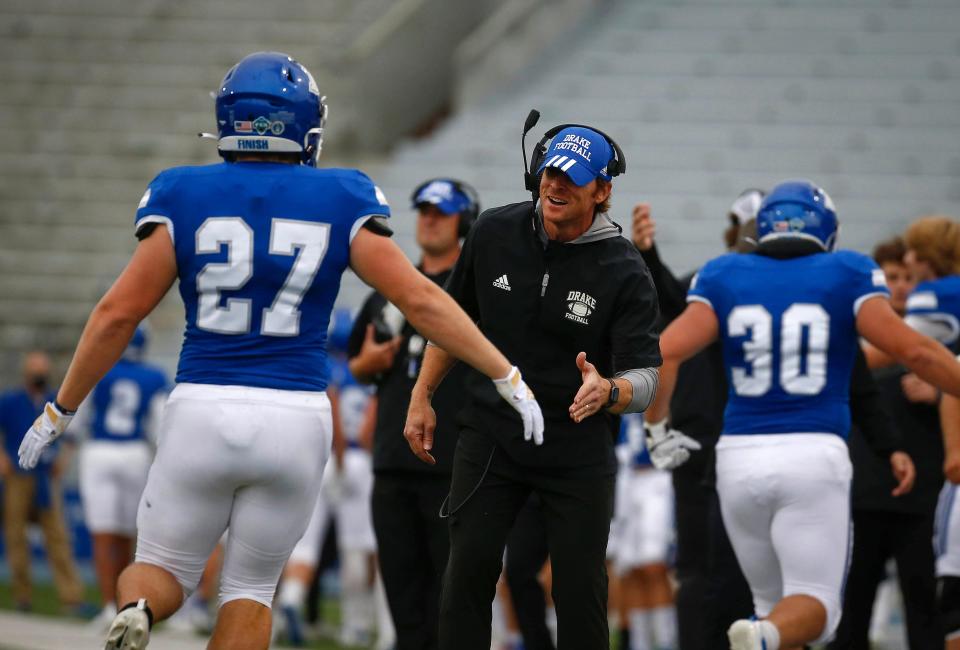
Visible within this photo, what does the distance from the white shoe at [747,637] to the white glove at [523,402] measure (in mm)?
1174

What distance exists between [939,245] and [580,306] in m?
2.37

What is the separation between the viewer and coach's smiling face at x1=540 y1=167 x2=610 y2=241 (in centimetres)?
512

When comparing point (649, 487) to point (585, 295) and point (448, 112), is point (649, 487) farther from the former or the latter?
point (448, 112)

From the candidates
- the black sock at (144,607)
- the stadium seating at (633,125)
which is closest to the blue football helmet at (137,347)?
the stadium seating at (633,125)

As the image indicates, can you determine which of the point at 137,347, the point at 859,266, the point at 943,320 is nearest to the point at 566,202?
the point at 859,266

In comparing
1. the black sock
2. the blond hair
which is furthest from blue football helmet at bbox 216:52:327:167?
the blond hair

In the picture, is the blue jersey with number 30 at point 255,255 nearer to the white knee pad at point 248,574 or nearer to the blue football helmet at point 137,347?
the white knee pad at point 248,574

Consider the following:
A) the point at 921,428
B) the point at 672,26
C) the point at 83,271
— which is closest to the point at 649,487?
the point at 921,428

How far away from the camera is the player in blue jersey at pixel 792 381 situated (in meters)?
5.60

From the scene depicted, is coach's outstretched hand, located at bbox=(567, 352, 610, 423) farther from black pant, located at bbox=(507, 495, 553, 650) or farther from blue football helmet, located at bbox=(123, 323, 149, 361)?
blue football helmet, located at bbox=(123, 323, 149, 361)

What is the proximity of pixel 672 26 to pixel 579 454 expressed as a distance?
12.1 m

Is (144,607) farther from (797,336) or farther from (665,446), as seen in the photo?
(797,336)

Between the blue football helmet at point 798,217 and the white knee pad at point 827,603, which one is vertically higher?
the blue football helmet at point 798,217

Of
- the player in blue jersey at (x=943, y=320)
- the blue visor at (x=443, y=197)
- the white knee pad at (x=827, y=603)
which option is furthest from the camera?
the blue visor at (x=443, y=197)
